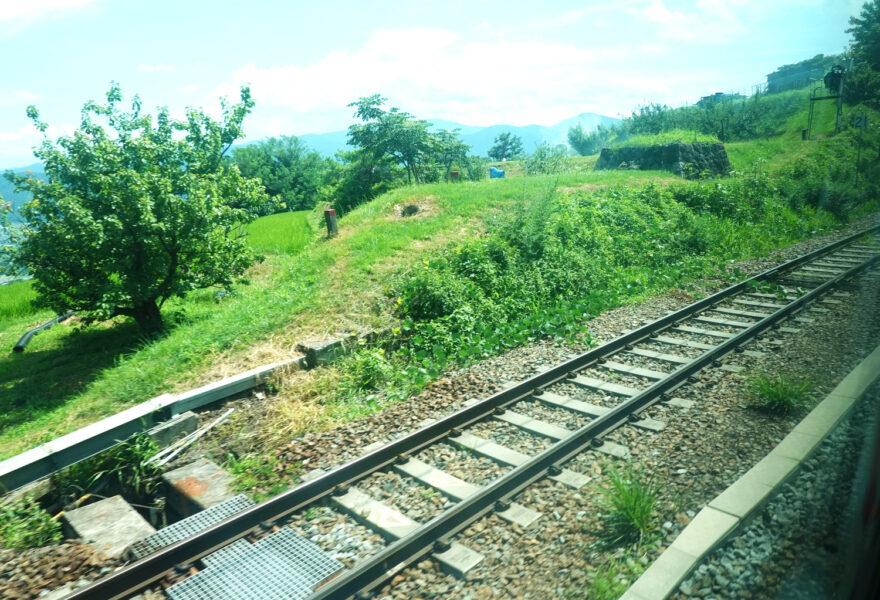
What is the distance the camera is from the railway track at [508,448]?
3.57 m

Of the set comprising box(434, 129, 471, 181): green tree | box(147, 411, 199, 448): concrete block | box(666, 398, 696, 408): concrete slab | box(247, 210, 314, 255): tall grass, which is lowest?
box(666, 398, 696, 408): concrete slab

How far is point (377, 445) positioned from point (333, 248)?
322 inches

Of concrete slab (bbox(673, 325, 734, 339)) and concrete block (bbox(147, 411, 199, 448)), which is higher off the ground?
concrete block (bbox(147, 411, 199, 448))

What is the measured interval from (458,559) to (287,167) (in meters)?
45.7

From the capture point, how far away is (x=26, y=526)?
4.41 meters

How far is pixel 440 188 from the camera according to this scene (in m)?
18.3

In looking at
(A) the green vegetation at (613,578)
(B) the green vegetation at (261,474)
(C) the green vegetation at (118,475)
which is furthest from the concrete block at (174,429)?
(A) the green vegetation at (613,578)

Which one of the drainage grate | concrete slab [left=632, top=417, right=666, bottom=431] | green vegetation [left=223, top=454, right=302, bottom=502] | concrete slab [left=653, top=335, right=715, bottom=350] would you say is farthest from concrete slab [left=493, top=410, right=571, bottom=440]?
concrete slab [left=653, top=335, right=715, bottom=350]

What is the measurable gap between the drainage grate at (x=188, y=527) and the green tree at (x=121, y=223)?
644 cm

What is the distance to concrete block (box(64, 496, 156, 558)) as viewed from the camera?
4089 millimetres

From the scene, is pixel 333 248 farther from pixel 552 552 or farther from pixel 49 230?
pixel 552 552

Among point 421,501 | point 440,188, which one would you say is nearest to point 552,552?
point 421,501

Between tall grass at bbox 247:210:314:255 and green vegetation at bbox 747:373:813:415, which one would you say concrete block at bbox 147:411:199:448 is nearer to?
green vegetation at bbox 747:373:813:415

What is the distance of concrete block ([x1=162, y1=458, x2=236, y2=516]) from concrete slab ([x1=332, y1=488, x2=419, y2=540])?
120 centimetres
